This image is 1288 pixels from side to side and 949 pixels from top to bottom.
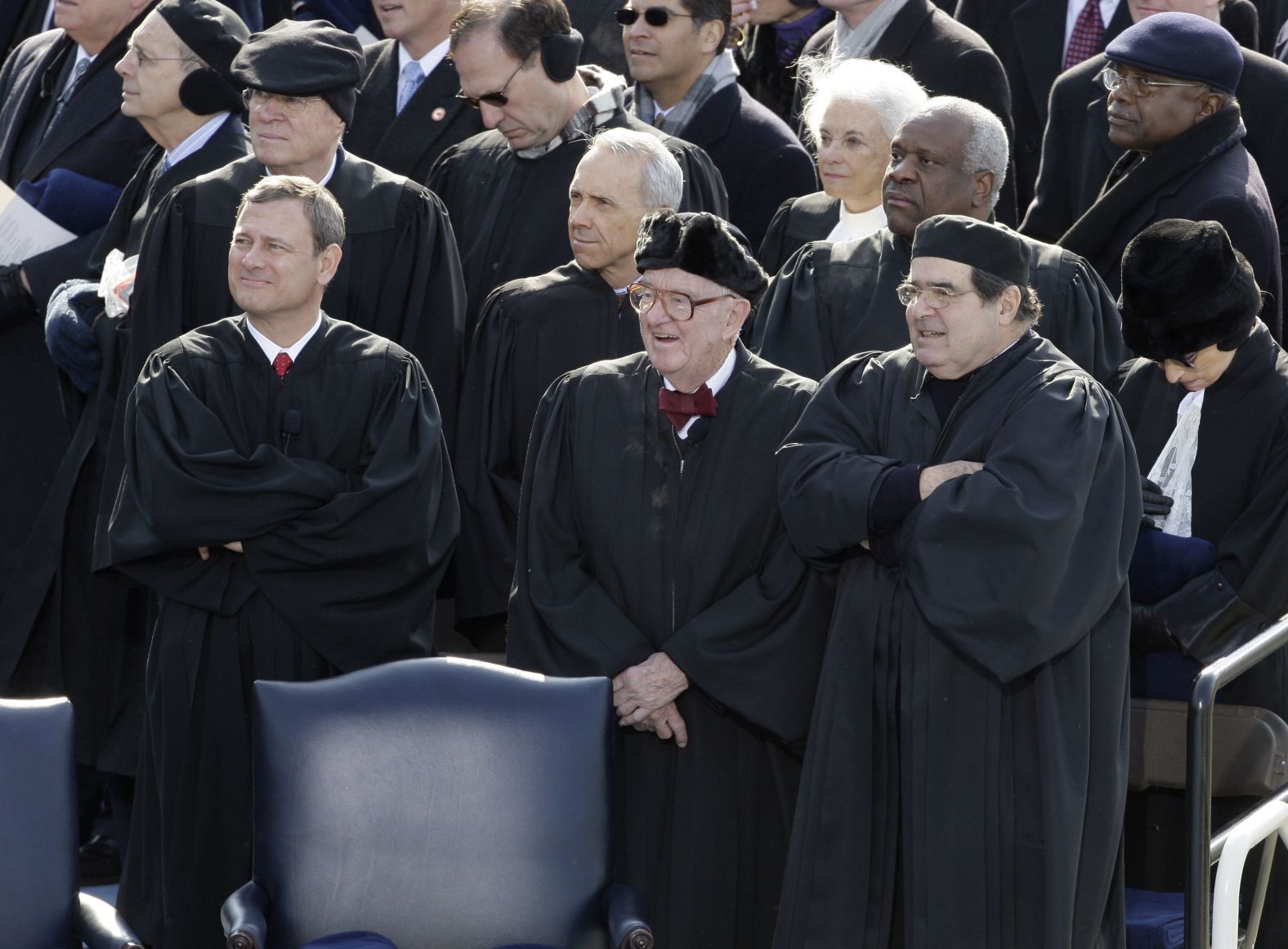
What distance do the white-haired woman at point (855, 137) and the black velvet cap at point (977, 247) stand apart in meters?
1.11

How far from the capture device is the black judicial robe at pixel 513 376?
541cm

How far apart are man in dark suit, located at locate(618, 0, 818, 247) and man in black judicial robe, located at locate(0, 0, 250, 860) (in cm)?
135

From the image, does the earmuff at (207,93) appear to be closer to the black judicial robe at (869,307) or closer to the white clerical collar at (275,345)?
the white clerical collar at (275,345)

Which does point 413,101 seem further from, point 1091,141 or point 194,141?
point 1091,141

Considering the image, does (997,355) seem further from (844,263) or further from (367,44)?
(367,44)

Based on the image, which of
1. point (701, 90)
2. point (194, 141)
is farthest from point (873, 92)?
point (194, 141)

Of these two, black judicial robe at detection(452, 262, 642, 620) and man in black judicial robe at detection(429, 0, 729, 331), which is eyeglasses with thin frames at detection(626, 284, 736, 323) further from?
man in black judicial robe at detection(429, 0, 729, 331)

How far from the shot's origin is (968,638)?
4.10 meters

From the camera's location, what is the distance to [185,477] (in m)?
4.71

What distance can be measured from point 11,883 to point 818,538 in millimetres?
1862

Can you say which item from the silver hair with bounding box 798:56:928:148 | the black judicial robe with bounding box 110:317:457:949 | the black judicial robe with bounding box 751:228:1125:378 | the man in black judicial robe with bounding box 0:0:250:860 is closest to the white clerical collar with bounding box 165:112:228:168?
the man in black judicial robe with bounding box 0:0:250:860

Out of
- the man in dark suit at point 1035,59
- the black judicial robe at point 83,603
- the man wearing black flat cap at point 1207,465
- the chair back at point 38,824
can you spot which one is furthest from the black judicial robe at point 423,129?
the chair back at point 38,824

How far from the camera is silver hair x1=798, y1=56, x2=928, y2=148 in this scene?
5531mm

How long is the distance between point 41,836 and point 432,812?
80 cm
